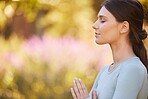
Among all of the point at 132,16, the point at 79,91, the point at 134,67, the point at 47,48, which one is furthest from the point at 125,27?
the point at 47,48

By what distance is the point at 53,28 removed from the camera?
4516 mm

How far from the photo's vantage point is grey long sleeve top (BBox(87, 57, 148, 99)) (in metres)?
1.85

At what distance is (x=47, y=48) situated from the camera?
15.0 ft

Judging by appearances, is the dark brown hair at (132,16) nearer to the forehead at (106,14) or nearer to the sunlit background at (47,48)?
the forehead at (106,14)

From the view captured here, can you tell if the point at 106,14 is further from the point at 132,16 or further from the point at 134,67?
the point at 134,67

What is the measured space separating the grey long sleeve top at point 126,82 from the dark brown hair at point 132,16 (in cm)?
7

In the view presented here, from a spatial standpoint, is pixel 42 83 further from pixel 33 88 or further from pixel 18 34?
pixel 18 34

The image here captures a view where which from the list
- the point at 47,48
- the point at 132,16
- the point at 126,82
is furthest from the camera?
the point at 47,48

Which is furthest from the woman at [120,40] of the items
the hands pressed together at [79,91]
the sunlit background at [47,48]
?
the sunlit background at [47,48]

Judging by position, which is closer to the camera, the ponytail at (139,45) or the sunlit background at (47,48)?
the ponytail at (139,45)

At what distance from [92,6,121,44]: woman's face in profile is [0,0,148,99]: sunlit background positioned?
2191mm

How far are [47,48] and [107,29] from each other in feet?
8.58

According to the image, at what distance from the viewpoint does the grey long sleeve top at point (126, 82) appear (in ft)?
6.08

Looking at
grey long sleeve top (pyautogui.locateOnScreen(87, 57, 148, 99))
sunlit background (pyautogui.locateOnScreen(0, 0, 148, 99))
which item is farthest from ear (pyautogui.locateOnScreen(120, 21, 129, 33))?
sunlit background (pyautogui.locateOnScreen(0, 0, 148, 99))
